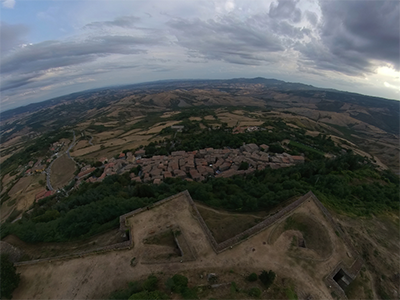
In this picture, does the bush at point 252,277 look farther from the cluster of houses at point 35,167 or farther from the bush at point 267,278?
the cluster of houses at point 35,167

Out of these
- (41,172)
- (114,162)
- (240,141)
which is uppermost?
(240,141)

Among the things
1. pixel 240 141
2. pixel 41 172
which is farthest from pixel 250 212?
pixel 41 172

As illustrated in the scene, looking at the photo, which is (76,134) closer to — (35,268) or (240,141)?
(240,141)

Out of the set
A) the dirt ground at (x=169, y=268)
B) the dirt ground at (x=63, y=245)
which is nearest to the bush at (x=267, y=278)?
the dirt ground at (x=169, y=268)

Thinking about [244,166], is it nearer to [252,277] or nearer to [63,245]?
[252,277]

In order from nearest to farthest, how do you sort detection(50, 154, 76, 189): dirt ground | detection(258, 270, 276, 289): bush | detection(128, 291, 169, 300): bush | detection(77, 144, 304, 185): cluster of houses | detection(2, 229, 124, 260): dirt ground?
detection(128, 291, 169, 300): bush
detection(258, 270, 276, 289): bush
detection(2, 229, 124, 260): dirt ground
detection(77, 144, 304, 185): cluster of houses
detection(50, 154, 76, 189): dirt ground

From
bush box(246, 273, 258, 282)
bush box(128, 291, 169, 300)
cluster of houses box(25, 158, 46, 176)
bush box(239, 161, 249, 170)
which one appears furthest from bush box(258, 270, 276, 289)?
cluster of houses box(25, 158, 46, 176)

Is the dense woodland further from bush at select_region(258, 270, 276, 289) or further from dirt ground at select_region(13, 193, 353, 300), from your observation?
bush at select_region(258, 270, 276, 289)
